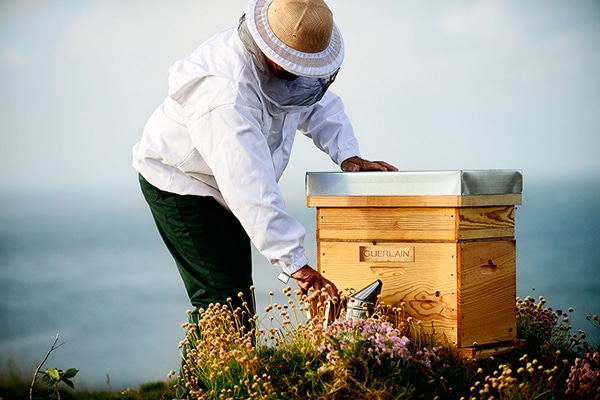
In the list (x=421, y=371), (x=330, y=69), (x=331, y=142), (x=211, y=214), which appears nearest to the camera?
(x=421, y=371)

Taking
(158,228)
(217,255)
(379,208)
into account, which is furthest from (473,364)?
(158,228)

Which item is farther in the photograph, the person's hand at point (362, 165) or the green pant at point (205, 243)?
the person's hand at point (362, 165)

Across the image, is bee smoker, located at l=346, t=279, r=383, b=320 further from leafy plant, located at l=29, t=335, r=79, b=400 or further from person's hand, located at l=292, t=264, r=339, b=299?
leafy plant, located at l=29, t=335, r=79, b=400

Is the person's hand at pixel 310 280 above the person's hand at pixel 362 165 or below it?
below

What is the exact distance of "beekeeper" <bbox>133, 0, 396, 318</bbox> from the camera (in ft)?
11.7

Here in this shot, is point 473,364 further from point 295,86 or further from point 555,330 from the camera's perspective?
point 295,86

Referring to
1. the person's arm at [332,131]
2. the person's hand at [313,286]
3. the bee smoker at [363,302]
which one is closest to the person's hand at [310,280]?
the person's hand at [313,286]

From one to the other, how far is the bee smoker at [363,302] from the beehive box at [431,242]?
0.91ft

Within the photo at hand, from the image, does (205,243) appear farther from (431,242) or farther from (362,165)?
(431,242)

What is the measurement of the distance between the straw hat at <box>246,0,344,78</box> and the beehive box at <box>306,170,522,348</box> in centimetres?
66

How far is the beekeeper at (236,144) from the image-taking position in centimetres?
358

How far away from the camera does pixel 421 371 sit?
3480 millimetres

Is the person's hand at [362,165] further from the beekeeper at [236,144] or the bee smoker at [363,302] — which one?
the bee smoker at [363,302]

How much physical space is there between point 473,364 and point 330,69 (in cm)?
153
